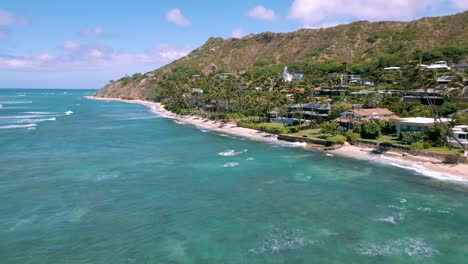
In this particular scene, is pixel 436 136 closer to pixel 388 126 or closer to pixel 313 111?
pixel 388 126

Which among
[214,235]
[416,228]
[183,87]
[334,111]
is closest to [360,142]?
[334,111]

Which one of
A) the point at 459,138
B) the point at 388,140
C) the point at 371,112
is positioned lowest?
the point at 388,140

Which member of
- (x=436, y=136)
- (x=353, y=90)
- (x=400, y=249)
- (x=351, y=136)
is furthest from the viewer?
(x=353, y=90)

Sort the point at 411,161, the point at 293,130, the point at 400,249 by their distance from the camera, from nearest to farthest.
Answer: the point at 400,249
the point at 411,161
the point at 293,130

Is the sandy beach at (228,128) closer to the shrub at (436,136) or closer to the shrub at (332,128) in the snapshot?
the shrub at (332,128)

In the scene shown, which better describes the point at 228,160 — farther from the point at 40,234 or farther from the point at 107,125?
the point at 107,125

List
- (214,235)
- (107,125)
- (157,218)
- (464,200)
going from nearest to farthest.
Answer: (214,235) < (157,218) < (464,200) < (107,125)

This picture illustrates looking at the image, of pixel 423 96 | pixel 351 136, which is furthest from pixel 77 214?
pixel 423 96
